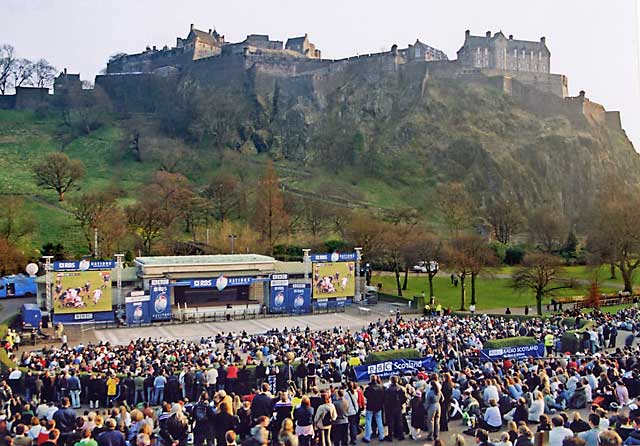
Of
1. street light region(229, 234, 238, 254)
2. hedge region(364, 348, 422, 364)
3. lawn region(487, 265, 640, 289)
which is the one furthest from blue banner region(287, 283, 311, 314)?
hedge region(364, 348, 422, 364)

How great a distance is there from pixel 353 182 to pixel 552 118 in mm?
29772

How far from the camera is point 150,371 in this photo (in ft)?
52.2

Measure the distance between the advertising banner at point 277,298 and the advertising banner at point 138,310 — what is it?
6294 mm

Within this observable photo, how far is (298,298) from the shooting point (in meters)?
34.8

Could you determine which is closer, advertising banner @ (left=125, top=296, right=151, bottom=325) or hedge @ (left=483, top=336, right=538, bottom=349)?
hedge @ (left=483, top=336, right=538, bottom=349)

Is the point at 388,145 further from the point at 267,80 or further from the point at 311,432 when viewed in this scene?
the point at 311,432

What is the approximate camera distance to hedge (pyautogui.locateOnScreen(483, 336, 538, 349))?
1842 centimetres

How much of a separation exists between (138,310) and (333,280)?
10334 mm

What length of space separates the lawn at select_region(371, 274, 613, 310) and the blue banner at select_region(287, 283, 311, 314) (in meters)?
7.65

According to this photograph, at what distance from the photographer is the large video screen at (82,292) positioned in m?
30.1

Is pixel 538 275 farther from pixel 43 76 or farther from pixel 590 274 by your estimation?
pixel 43 76

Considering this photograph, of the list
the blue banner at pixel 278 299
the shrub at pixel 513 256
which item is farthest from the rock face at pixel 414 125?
the blue banner at pixel 278 299

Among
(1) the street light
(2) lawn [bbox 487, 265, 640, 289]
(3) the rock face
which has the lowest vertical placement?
(2) lawn [bbox 487, 265, 640, 289]

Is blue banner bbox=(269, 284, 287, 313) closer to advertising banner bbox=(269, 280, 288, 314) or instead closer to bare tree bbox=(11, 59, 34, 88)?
advertising banner bbox=(269, 280, 288, 314)
